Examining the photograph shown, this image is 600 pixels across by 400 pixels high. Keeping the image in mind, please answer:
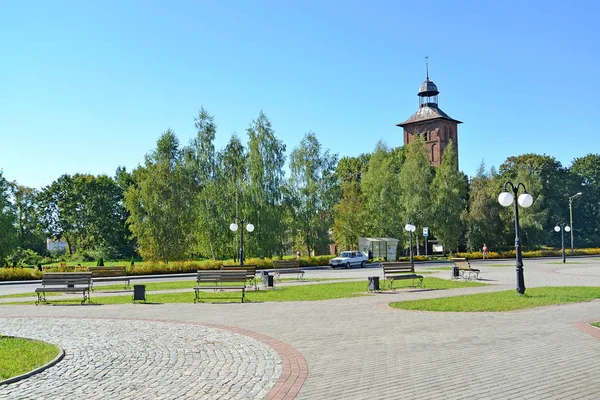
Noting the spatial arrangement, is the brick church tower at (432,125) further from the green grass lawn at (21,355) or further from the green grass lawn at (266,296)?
A: the green grass lawn at (21,355)

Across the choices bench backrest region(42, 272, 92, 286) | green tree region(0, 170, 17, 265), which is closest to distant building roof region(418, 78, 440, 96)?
green tree region(0, 170, 17, 265)

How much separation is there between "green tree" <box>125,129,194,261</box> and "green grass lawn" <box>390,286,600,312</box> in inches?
1330

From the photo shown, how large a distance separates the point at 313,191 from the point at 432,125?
4205 centimetres

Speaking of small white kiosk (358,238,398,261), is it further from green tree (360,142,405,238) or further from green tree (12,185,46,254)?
green tree (12,185,46,254)

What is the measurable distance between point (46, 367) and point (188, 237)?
4086 centimetres

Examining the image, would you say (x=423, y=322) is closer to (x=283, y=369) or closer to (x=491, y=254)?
(x=283, y=369)

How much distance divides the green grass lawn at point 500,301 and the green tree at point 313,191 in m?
33.5

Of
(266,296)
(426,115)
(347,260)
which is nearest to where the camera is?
(266,296)

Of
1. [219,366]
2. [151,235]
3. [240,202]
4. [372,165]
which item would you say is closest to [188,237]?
[151,235]

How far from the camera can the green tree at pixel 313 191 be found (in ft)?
164

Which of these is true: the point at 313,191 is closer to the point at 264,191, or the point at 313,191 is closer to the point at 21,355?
the point at 264,191

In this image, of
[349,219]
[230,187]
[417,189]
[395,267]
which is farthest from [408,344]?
[417,189]

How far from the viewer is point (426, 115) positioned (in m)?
86.3

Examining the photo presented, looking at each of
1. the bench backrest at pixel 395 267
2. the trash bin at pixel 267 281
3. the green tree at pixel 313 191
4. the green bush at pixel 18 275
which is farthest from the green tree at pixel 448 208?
the green bush at pixel 18 275
